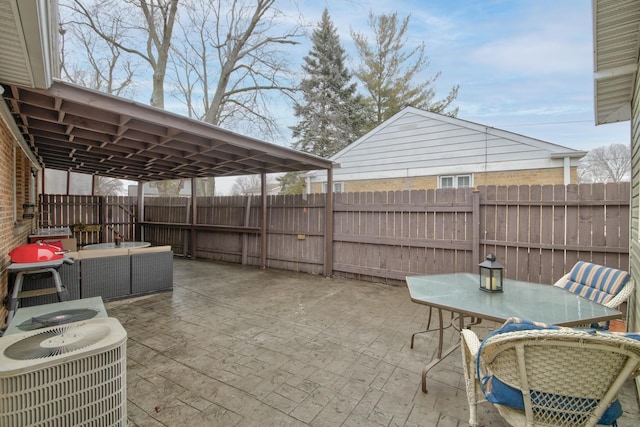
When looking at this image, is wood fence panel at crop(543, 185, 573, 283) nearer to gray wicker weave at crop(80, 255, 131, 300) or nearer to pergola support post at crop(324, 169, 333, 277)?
pergola support post at crop(324, 169, 333, 277)

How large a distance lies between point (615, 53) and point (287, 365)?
13.1 feet

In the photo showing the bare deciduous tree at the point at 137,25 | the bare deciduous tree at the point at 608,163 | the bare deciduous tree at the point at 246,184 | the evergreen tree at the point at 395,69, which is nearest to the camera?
the bare deciduous tree at the point at 137,25

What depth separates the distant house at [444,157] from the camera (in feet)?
20.1

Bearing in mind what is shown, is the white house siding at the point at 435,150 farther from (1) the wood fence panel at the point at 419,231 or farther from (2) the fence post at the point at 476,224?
(2) the fence post at the point at 476,224

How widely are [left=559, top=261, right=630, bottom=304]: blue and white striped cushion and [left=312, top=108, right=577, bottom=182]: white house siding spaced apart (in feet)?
13.8

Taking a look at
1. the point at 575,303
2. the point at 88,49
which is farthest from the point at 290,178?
the point at 575,303

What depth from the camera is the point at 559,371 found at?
4.14ft

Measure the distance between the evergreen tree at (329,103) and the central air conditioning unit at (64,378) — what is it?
1288 cm

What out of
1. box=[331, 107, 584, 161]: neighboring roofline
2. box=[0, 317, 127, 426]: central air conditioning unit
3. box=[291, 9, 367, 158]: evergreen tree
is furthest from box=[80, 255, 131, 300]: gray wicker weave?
box=[291, 9, 367, 158]: evergreen tree

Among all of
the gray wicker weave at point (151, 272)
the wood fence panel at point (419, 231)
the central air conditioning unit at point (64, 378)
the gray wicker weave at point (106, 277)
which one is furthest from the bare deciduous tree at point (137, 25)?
the central air conditioning unit at point (64, 378)

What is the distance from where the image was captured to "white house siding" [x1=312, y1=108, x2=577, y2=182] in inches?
248

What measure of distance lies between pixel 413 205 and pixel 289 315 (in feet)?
9.38

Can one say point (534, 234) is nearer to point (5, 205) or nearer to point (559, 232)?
point (559, 232)

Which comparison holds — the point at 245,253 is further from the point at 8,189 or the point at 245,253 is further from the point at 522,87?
the point at 522,87
